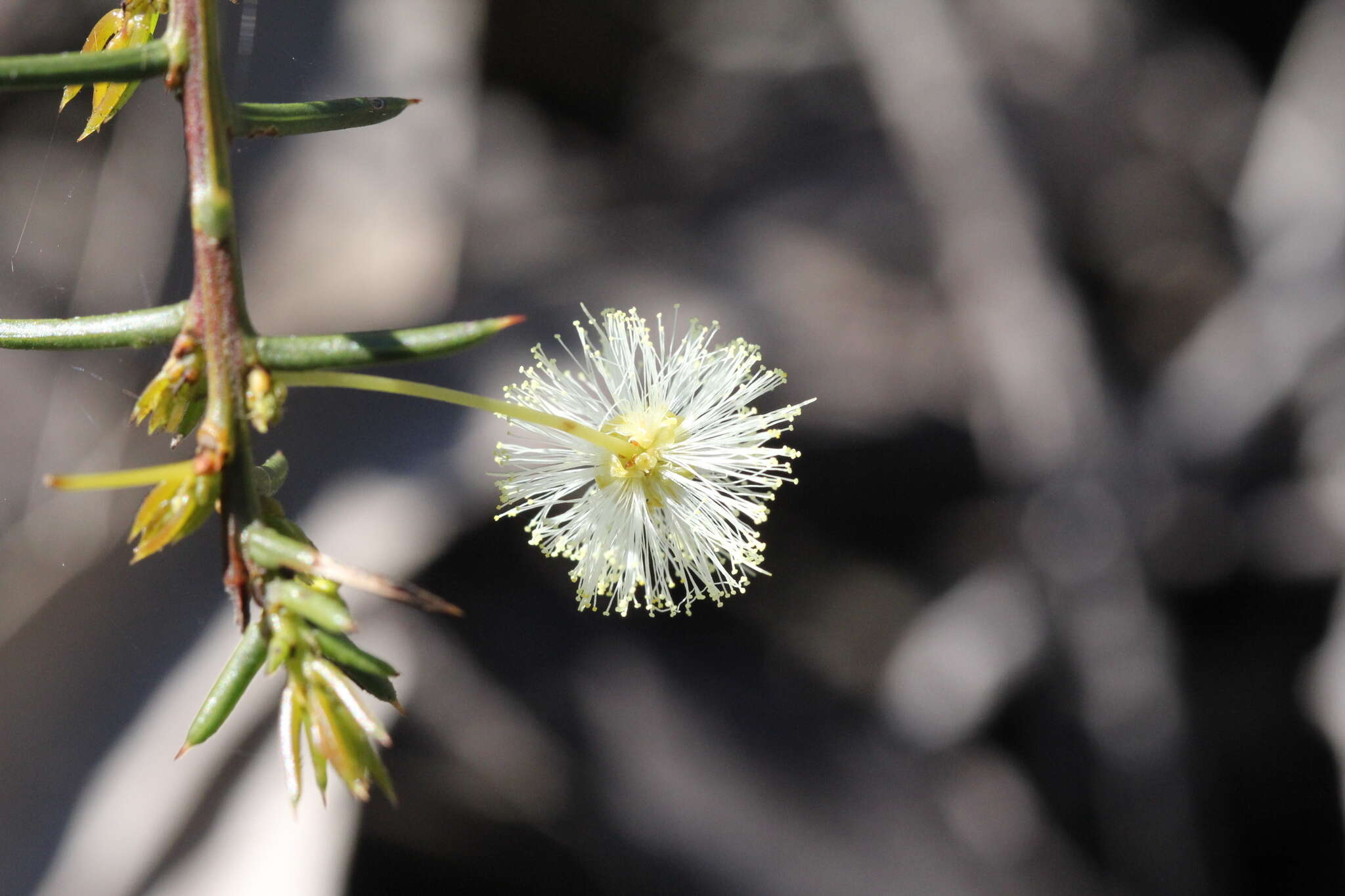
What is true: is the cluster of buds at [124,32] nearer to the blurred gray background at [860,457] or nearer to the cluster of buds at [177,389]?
the cluster of buds at [177,389]

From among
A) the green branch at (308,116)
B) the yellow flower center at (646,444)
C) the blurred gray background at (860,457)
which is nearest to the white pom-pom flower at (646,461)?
the yellow flower center at (646,444)

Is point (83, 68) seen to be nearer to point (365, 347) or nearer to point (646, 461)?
point (365, 347)

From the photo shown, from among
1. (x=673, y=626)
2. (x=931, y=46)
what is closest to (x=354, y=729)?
(x=673, y=626)

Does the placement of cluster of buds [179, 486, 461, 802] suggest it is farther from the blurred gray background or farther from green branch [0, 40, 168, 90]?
the blurred gray background

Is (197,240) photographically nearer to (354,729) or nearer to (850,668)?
(354,729)

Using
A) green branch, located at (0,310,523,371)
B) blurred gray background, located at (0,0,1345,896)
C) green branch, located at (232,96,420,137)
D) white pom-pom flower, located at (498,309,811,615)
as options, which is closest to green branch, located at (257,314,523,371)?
green branch, located at (0,310,523,371)

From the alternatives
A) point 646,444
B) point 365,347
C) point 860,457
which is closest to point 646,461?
point 646,444

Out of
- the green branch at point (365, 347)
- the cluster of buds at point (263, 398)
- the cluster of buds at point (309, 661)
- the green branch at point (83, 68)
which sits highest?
the green branch at point (83, 68)
